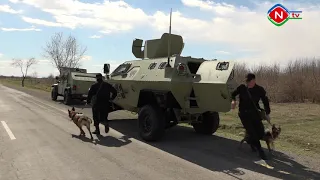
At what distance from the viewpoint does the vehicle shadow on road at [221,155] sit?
230 inches

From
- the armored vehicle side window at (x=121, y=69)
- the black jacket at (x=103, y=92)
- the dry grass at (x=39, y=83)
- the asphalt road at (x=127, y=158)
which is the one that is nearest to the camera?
the asphalt road at (x=127, y=158)

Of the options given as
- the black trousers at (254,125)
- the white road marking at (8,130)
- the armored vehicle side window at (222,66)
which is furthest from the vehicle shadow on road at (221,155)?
the white road marking at (8,130)

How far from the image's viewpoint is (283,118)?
13.3m

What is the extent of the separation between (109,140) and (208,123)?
111 inches

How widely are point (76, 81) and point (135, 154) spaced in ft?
44.8

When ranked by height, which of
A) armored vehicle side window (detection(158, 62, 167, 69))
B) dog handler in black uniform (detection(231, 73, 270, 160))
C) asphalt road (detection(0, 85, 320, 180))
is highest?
armored vehicle side window (detection(158, 62, 167, 69))

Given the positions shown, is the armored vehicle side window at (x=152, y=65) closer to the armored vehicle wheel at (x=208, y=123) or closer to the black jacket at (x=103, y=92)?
the black jacket at (x=103, y=92)

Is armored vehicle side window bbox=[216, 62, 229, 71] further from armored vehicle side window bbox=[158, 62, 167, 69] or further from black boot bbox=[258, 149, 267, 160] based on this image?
black boot bbox=[258, 149, 267, 160]

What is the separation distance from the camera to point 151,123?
840cm

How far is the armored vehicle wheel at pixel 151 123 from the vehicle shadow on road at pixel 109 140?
49 cm

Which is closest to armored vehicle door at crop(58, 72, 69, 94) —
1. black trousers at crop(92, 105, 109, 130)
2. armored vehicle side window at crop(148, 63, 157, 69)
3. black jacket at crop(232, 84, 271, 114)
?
black trousers at crop(92, 105, 109, 130)

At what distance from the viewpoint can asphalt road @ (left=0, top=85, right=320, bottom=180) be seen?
220 inches

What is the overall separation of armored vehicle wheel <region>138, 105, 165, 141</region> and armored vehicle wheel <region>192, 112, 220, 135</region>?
140 centimetres

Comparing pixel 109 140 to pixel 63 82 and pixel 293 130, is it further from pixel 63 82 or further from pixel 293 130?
pixel 63 82
